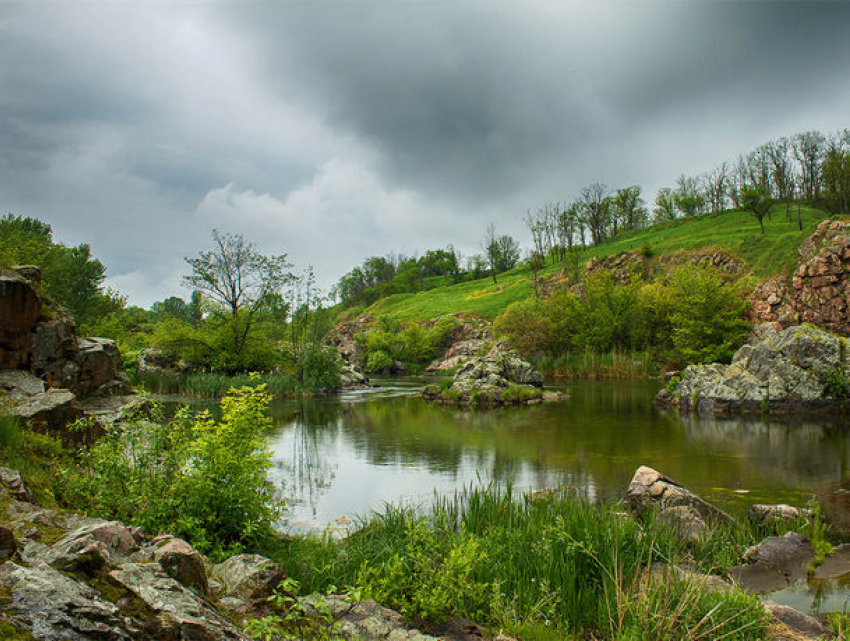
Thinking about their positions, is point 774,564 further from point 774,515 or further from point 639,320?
point 639,320

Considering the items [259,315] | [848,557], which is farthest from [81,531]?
[259,315]

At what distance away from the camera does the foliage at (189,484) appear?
6531 millimetres

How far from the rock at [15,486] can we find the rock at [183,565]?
2660 mm

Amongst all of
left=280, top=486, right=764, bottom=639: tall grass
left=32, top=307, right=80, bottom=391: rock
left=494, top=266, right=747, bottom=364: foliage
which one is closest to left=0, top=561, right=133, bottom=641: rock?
left=280, top=486, right=764, bottom=639: tall grass

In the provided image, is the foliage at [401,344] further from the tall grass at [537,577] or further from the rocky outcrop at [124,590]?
the rocky outcrop at [124,590]

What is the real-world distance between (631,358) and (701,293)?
10.7 meters

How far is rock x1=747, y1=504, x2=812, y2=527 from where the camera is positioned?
9148 millimetres

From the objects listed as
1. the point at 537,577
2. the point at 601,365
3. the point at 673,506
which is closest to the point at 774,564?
the point at 673,506

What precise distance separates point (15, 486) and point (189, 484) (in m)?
1.87

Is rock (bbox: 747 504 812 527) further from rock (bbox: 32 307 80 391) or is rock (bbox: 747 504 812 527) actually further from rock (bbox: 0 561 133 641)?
rock (bbox: 32 307 80 391)

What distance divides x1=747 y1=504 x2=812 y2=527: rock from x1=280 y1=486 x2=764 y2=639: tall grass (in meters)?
3.16

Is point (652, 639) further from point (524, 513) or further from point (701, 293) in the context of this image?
point (701, 293)

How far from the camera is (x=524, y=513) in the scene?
8.05 meters

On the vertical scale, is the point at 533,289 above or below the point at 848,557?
above
